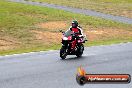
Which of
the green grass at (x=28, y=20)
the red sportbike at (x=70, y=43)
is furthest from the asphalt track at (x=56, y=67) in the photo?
the green grass at (x=28, y=20)

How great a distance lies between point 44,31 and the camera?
108 feet

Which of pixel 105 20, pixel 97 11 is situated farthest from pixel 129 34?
pixel 97 11

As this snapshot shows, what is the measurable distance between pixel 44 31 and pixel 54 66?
1812cm

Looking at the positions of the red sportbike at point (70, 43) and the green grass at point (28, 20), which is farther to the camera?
the green grass at point (28, 20)

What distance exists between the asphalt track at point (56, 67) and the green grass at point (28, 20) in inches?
345

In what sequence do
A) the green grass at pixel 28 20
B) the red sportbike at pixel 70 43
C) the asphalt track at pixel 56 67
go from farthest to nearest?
the green grass at pixel 28 20
the red sportbike at pixel 70 43
the asphalt track at pixel 56 67

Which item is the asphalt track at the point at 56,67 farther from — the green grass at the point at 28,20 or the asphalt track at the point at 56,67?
the green grass at the point at 28,20

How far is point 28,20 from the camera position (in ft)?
123

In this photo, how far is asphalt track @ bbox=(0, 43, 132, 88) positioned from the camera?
34.9ft

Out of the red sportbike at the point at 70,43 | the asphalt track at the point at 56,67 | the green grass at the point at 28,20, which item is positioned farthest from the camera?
the green grass at the point at 28,20

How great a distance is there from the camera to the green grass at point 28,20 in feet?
96.8

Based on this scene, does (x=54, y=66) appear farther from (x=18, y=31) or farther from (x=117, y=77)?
(x=18, y=31)

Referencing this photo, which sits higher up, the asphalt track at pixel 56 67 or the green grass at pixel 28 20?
the asphalt track at pixel 56 67

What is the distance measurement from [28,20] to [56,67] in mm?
23403
